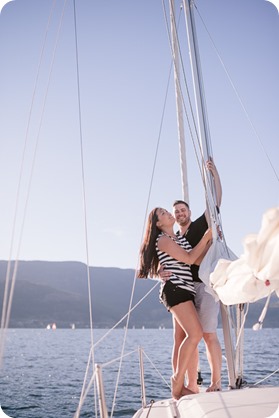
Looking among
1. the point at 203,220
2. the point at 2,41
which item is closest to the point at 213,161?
the point at 203,220

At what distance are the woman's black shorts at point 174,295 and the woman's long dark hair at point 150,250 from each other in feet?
Result: 0.47

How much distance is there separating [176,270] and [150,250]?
0.57 ft

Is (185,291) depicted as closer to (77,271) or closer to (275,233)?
(275,233)

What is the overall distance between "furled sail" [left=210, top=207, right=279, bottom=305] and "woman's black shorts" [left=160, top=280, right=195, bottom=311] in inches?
57.0

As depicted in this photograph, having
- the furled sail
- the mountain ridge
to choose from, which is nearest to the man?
the furled sail

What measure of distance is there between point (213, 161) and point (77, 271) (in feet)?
285

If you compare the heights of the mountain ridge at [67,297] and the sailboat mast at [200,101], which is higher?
the mountain ridge at [67,297]

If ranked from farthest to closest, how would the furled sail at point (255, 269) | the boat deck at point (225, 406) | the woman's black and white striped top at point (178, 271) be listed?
the woman's black and white striped top at point (178, 271) → the boat deck at point (225, 406) → the furled sail at point (255, 269)

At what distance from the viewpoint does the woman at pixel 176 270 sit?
7.64 ft

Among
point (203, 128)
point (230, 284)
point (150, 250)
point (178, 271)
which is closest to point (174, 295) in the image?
point (178, 271)

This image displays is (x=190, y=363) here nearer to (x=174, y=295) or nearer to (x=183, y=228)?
(x=174, y=295)

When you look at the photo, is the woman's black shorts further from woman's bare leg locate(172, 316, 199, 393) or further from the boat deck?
the boat deck

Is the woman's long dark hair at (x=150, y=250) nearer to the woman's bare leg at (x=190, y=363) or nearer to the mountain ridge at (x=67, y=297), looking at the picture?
the woman's bare leg at (x=190, y=363)

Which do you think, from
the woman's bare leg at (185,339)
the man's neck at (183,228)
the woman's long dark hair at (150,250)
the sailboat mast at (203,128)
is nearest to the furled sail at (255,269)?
the woman's bare leg at (185,339)
